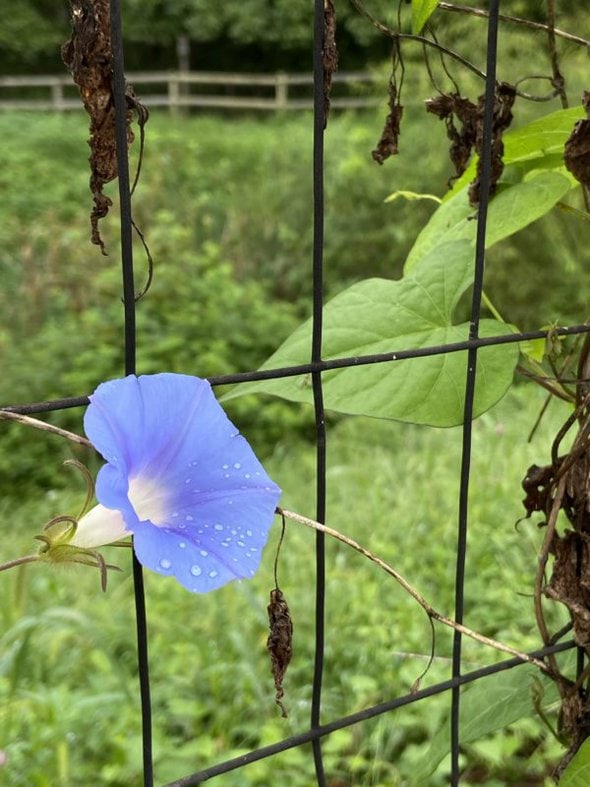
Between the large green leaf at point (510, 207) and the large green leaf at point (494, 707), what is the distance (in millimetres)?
300

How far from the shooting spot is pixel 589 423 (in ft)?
1.88

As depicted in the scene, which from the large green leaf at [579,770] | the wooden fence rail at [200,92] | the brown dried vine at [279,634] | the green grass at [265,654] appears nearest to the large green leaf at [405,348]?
the brown dried vine at [279,634]

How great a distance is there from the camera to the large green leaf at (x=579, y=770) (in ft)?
1.84

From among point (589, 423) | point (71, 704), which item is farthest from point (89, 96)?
point (71, 704)

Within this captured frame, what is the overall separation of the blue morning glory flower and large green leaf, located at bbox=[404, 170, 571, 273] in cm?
29

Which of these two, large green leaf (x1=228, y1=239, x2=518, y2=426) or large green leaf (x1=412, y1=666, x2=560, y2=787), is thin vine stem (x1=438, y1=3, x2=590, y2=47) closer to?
large green leaf (x1=228, y1=239, x2=518, y2=426)

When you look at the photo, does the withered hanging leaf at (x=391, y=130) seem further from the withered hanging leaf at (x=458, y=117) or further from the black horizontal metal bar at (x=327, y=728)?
the black horizontal metal bar at (x=327, y=728)

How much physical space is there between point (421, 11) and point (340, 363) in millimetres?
201

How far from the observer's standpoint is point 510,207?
0.62m

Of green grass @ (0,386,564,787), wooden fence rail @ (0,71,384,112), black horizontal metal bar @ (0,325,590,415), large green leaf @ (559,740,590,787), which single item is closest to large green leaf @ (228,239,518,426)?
black horizontal metal bar @ (0,325,590,415)

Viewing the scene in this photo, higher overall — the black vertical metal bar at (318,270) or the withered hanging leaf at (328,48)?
the withered hanging leaf at (328,48)

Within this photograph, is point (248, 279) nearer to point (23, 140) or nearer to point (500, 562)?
point (500, 562)

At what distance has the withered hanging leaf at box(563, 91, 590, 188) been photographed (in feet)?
1.81

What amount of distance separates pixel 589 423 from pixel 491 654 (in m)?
1.06
